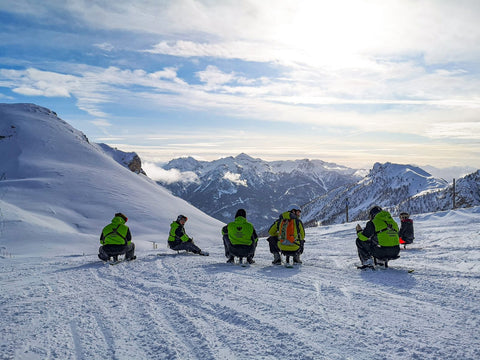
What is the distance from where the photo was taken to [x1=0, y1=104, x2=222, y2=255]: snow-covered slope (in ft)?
71.4

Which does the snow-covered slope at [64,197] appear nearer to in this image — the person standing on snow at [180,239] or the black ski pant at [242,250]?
the person standing on snow at [180,239]

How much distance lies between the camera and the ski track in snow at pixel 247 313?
181 inches

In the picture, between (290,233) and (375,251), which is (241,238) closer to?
(290,233)

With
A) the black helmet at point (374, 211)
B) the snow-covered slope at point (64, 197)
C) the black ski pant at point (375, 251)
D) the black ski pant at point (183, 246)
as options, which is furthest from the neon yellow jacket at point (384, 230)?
the snow-covered slope at point (64, 197)

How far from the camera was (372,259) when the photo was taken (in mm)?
9703

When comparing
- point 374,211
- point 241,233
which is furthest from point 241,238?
point 374,211

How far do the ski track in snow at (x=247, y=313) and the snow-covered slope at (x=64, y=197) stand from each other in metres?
12.7

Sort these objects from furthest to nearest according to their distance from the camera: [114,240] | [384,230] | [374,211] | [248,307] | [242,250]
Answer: [114,240] → [242,250] → [374,211] → [384,230] → [248,307]

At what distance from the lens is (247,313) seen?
5.92 m

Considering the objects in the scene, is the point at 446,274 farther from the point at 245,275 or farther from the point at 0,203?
the point at 0,203

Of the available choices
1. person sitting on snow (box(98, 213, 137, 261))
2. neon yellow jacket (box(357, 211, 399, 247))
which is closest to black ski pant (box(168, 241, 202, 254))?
person sitting on snow (box(98, 213, 137, 261))

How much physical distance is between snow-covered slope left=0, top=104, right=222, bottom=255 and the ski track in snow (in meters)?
12.7

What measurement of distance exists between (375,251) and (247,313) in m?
5.09

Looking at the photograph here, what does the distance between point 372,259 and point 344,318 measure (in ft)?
15.3
